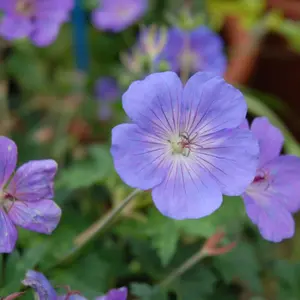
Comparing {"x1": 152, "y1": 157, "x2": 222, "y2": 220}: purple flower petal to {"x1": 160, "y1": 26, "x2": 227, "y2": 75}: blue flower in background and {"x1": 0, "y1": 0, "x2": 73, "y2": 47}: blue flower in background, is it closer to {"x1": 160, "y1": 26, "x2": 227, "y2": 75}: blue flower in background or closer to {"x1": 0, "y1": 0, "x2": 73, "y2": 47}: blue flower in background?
{"x1": 0, "y1": 0, "x2": 73, "y2": 47}: blue flower in background

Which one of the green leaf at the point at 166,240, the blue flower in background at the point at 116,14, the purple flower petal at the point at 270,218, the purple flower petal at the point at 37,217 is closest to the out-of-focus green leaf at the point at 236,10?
the blue flower in background at the point at 116,14

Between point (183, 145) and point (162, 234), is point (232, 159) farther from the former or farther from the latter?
point (162, 234)

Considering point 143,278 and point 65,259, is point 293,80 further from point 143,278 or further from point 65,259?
point 65,259

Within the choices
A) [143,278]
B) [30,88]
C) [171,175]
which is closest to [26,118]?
[30,88]

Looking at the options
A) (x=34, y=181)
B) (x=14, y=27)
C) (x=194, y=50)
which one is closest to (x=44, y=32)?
(x=14, y=27)

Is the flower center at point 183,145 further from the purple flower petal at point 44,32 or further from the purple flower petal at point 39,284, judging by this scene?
the purple flower petal at point 44,32

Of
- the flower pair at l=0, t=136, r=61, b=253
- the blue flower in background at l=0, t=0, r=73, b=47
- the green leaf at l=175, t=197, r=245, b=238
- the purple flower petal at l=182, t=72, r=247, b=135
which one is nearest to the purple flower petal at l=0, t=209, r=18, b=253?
the flower pair at l=0, t=136, r=61, b=253
